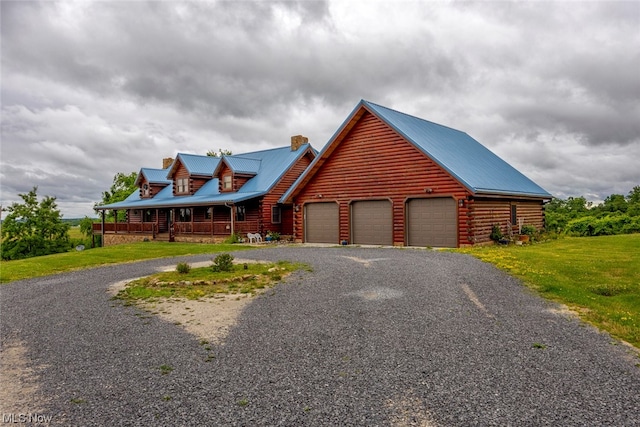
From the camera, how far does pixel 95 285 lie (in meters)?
13.2

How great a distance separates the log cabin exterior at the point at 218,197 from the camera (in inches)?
1272

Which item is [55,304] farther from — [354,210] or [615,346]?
[354,210]

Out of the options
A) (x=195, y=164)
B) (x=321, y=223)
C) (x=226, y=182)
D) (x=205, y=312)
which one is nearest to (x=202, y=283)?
(x=205, y=312)

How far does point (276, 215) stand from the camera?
3309 cm

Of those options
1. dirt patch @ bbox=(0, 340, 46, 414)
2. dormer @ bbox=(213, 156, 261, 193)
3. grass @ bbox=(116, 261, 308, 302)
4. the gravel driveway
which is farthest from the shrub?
dirt patch @ bbox=(0, 340, 46, 414)

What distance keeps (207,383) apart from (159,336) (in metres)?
2.49

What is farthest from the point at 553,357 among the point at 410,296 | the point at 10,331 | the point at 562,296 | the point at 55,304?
the point at 55,304

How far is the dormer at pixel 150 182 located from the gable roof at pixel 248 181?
4.63 feet

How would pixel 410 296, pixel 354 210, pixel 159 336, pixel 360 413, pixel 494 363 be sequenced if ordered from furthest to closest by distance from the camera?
pixel 354 210, pixel 410 296, pixel 159 336, pixel 494 363, pixel 360 413

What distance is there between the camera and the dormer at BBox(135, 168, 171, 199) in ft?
141

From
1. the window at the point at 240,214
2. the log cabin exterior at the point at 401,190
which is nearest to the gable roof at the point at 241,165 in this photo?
the window at the point at 240,214

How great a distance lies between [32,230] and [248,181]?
73.8ft

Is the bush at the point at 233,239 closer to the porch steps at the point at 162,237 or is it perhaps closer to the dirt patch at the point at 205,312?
the porch steps at the point at 162,237

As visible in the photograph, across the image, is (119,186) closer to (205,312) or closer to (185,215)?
(185,215)
